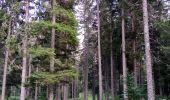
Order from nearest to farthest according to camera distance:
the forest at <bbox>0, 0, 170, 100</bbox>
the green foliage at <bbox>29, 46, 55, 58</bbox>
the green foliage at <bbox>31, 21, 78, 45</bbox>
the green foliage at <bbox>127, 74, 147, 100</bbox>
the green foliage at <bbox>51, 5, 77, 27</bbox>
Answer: the green foliage at <bbox>29, 46, 55, 58</bbox>, the forest at <bbox>0, 0, 170, 100</bbox>, the green foliage at <bbox>31, 21, 78, 45</bbox>, the green foliage at <bbox>51, 5, 77, 27</bbox>, the green foliage at <bbox>127, 74, 147, 100</bbox>

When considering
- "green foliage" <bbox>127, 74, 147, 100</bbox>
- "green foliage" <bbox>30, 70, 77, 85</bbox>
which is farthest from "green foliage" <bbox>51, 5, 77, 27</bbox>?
"green foliage" <bbox>127, 74, 147, 100</bbox>

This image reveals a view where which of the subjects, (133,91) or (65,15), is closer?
(65,15)

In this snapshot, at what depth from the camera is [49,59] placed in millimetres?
17516

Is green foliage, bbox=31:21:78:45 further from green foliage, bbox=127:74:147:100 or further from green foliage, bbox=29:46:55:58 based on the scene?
green foliage, bbox=127:74:147:100

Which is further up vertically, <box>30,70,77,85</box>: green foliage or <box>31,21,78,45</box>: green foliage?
<box>31,21,78,45</box>: green foliage

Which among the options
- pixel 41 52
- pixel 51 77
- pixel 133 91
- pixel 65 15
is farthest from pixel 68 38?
pixel 133 91

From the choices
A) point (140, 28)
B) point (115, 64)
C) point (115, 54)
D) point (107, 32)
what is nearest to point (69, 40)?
point (140, 28)

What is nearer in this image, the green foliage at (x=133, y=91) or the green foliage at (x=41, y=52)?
the green foliage at (x=41, y=52)

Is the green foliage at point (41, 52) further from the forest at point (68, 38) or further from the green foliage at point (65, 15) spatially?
the green foliage at point (65, 15)

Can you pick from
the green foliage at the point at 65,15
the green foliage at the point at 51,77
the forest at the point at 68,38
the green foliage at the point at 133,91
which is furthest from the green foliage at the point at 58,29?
the green foliage at the point at 133,91

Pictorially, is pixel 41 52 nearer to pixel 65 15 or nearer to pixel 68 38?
pixel 68 38

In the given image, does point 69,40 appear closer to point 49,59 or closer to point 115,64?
point 49,59

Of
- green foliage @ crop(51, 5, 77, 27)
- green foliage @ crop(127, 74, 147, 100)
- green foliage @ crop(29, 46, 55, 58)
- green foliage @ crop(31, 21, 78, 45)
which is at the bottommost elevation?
green foliage @ crop(127, 74, 147, 100)

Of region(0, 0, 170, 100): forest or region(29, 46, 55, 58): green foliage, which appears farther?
region(0, 0, 170, 100): forest
